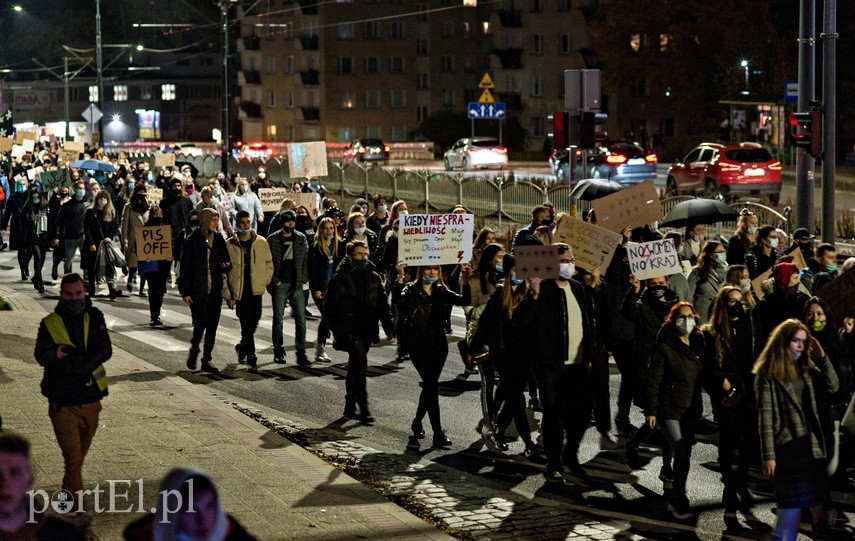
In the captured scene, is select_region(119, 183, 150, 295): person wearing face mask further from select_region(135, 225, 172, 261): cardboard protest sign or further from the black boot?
the black boot

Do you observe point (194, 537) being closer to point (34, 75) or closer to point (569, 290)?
point (569, 290)

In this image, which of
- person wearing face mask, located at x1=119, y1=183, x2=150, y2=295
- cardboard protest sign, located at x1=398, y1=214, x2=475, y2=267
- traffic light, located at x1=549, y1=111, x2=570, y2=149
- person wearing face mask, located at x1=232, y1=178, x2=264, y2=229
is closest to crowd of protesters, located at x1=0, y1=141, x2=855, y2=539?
cardboard protest sign, located at x1=398, y1=214, x2=475, y2=267

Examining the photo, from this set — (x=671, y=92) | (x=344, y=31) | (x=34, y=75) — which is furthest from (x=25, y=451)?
(x=34, y=75)

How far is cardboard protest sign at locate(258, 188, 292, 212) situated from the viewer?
2494cm

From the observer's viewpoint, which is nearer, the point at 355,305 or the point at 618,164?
the point at 355,305

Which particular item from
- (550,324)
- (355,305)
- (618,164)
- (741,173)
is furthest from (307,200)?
(618,164)

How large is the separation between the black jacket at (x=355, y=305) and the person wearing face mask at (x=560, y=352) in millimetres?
2484

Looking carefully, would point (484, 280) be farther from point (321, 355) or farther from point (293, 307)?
point (321, 355)

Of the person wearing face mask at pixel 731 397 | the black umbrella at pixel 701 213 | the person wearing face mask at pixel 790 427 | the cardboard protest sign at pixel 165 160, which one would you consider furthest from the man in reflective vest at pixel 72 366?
the cardboard protest sign at pixel 165 160

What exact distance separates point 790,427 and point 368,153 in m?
62.7

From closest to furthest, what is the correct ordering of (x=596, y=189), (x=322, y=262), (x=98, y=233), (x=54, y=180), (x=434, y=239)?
(x=434, y=239) < (x=322, y=262) < (x=596, y=189) < (x=98, y=233) < (x=54, y=180)

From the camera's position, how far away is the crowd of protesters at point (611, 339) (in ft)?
29.3

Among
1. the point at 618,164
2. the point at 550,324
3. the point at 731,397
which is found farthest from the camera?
the point at 618,164

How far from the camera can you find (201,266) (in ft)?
51.7
